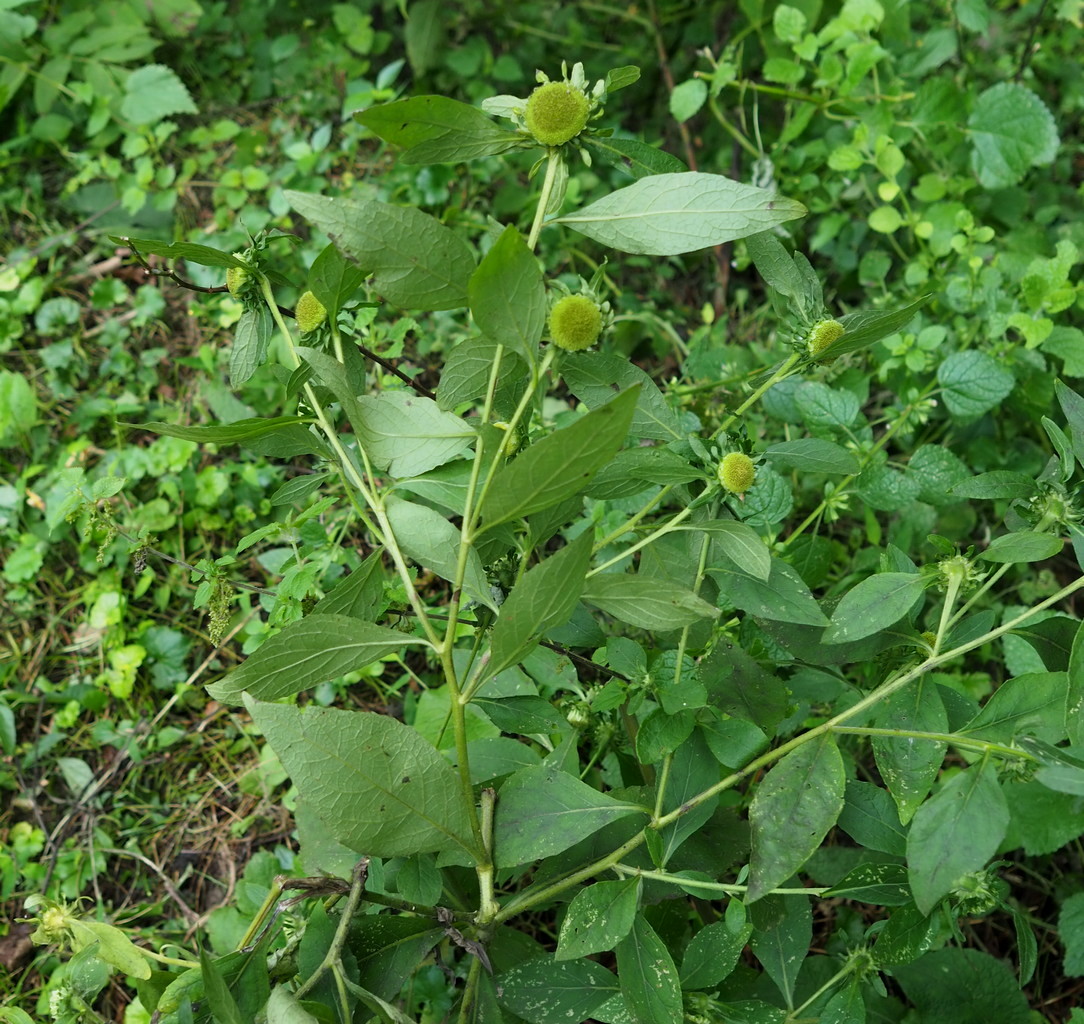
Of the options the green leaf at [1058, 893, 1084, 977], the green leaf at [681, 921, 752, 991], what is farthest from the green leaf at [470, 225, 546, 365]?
the green leaf at [1058, 893, 1084, 977]

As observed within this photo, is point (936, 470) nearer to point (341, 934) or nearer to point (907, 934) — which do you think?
point (907, 934)

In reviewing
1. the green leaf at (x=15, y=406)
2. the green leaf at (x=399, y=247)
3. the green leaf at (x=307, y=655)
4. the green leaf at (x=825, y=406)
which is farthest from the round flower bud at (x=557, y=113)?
the green leaf at (x=15, y=406)

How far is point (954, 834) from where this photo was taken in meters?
0.83

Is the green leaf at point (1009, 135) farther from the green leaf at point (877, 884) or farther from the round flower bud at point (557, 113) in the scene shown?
the green leaf at point (877, 884)

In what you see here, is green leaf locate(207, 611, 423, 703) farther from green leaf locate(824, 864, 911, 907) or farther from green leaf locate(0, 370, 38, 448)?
green leaf locate(0, 370, 38, 448)

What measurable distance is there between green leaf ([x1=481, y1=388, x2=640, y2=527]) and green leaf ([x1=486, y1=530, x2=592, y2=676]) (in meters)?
0.05

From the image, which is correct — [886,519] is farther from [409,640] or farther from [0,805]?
[0,805]

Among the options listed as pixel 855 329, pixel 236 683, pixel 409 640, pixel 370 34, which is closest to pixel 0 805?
pixel 236 683

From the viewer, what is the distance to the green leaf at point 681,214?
33.6 inches

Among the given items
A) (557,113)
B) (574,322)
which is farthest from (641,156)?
(574,322)

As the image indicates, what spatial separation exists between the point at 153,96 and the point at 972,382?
2033 mm

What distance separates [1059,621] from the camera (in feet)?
3.49

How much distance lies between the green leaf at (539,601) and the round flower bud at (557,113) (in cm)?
40

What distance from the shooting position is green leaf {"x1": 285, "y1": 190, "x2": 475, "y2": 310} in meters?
0.82
